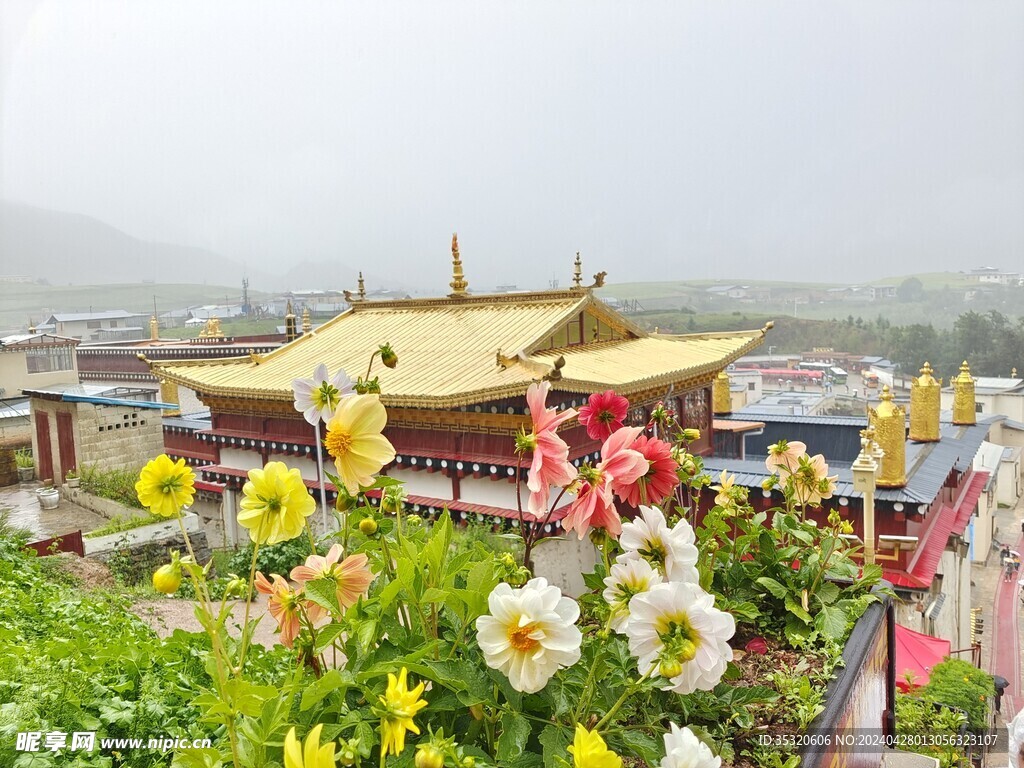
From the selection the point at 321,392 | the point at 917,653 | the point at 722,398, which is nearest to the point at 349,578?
the point at 321,392

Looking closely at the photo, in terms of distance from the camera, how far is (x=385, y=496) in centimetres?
118

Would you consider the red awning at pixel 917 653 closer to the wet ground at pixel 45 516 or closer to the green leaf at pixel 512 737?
the green leaf at pixel 512 737

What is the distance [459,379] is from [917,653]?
16.5 feet

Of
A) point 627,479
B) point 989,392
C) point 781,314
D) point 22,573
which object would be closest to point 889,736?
point 627,479

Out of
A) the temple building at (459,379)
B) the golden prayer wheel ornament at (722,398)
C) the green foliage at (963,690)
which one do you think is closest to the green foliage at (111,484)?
the temple building at (459,379)

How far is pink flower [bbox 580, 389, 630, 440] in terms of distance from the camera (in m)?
1.37

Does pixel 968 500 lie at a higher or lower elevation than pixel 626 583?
lower

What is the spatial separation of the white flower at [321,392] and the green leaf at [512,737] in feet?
1.76

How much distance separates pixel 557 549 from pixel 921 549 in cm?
402

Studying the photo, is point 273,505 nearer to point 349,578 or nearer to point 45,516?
point 349,578

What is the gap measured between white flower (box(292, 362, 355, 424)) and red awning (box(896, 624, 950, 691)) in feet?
22.1

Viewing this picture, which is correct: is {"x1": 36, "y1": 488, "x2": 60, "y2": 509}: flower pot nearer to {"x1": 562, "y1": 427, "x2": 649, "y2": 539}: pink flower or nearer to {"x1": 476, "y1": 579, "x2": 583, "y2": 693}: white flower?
{"x1": 562, "y1": 427, "x2": 649, "y2": 539}: pink flower

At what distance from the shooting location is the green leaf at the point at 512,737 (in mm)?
913

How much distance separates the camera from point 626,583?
101 cm
